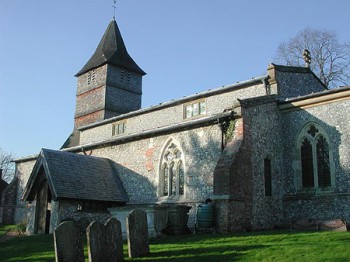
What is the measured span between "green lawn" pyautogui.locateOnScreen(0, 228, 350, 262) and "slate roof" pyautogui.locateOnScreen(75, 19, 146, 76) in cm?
2641

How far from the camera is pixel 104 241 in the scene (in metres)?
9.87

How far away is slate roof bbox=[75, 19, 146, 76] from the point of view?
1517 inches

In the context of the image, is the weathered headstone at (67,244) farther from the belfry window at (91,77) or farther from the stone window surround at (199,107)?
the belfry window at (91,77)

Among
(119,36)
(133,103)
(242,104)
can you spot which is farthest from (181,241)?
(119,36)

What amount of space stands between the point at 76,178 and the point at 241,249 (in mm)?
11297

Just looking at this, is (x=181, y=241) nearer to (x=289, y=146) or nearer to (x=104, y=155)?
(x=289, y=146)

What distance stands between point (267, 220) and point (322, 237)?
515 centimetres

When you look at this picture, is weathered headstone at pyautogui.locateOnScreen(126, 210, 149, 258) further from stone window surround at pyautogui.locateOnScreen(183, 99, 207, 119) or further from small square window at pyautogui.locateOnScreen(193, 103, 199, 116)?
small square window at pyautogui.locateOnScreen(193, 103, 199, 116)

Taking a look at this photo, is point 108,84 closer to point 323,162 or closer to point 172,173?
point 172,173

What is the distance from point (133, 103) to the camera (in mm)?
38781

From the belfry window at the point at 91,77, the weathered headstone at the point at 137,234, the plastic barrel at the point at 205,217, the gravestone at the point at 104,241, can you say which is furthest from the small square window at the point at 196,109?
the belfry window at the point at 91,77

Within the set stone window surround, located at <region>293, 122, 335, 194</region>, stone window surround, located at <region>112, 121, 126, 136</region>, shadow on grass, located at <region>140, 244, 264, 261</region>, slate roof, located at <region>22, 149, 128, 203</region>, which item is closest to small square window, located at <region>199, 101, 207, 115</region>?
slate roof, located at <region>22, 149, 128, 203</region>

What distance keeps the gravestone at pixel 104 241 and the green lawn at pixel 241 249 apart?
69 cm

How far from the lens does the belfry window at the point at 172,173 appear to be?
1912 centimetres
